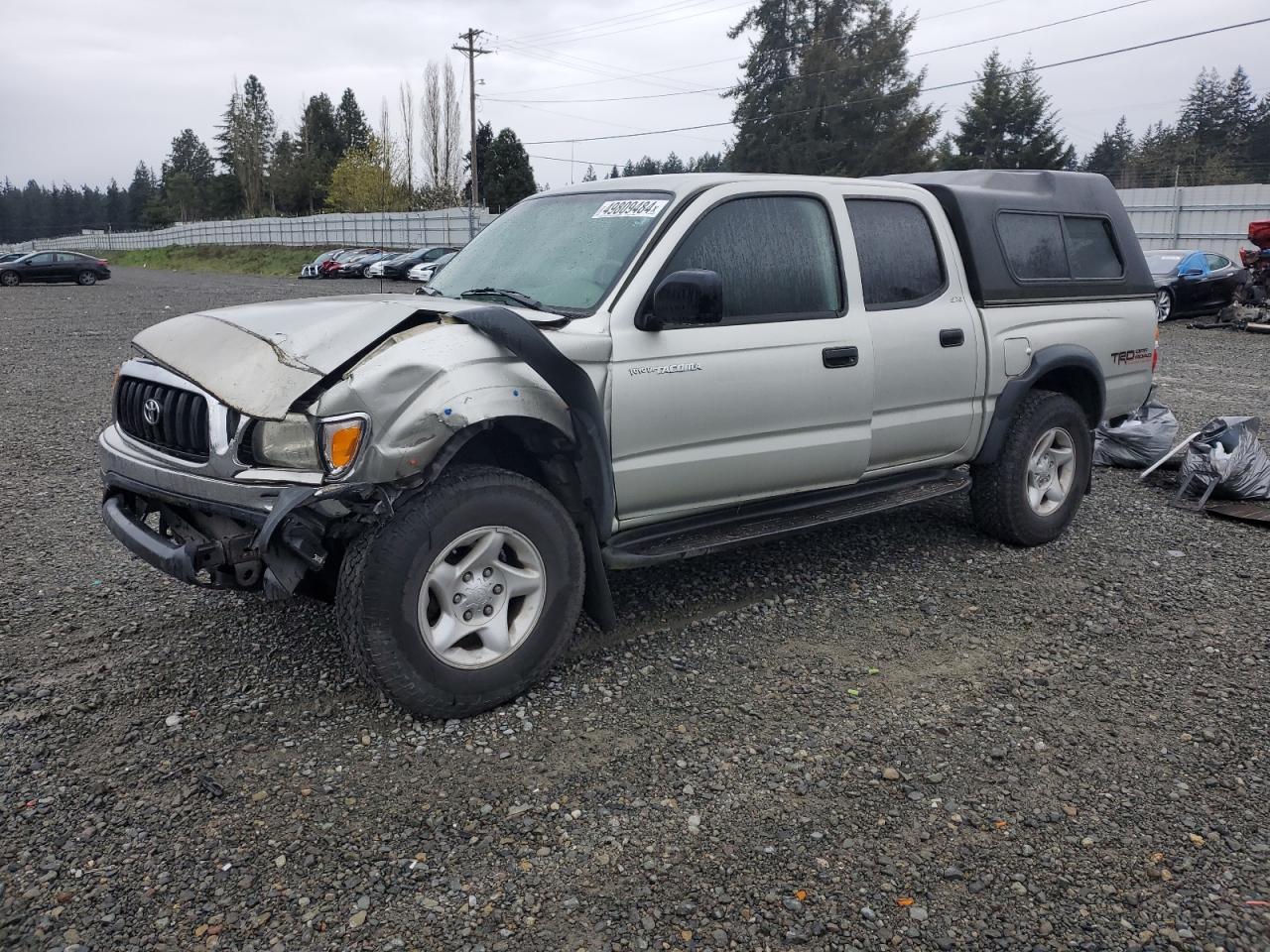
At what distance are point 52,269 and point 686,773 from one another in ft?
131

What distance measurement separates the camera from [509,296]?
4234 millimetres

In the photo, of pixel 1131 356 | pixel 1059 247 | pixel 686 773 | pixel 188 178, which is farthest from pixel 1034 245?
pixel 188 178

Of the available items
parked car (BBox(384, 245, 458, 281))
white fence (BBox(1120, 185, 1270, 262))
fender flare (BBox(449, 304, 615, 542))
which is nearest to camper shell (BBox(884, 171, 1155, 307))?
fender flare (BBox(449, 304, 615, 542))

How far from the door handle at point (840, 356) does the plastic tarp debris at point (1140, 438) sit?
3675 mm

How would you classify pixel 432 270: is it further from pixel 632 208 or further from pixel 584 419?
pixel 584 419

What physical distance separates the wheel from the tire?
2740 mm

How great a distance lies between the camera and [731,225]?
4.33 metres

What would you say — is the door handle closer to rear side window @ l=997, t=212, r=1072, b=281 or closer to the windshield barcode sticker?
the windshield barcode sticker

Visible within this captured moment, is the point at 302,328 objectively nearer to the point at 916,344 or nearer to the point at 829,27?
the point at 916,344

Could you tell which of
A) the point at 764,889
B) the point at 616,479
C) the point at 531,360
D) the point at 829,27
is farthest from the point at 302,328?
the point at 829,27

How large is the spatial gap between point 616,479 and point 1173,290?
1839 cm

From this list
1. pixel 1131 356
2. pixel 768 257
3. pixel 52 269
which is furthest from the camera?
pixel 52 269

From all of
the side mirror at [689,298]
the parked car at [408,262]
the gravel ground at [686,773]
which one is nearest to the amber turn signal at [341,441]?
the gravel ground at [686,773]

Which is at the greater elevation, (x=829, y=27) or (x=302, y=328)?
(x=829, y=27)
